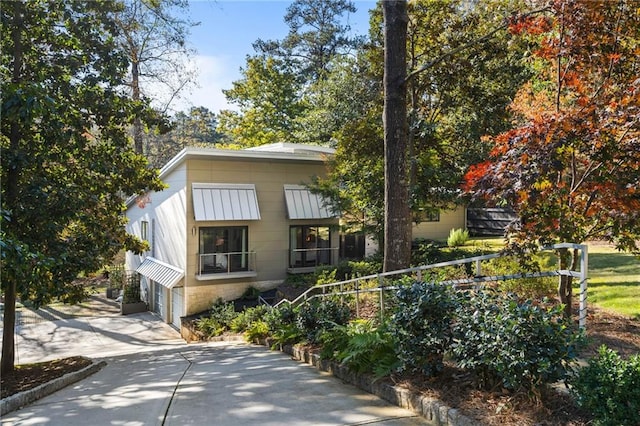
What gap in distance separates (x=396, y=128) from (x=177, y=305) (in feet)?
44.3

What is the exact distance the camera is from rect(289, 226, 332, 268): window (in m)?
18.6

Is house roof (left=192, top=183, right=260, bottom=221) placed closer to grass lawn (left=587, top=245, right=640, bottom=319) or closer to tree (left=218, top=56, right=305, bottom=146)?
grass lawn (left=587, top=245, right=640, bottom=319)

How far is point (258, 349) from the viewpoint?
935 cm

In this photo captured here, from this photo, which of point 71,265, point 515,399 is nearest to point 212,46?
point 71,265

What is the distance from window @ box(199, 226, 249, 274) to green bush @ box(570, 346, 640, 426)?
14625mm

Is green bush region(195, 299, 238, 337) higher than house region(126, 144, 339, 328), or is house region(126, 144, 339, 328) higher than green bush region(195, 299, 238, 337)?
house region(126, 144, 339, 328)

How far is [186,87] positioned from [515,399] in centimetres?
2486

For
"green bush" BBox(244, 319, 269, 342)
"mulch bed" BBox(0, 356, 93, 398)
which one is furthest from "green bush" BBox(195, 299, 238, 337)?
"mulch bed" BBox(0, 356, 93, 398)

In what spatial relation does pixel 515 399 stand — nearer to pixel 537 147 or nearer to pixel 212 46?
pixel 537 147

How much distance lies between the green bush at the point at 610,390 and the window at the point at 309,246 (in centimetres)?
1539

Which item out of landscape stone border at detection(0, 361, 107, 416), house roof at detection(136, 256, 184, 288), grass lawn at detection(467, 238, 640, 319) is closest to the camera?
landscape stone border at detection(0, 361, 107, 416)

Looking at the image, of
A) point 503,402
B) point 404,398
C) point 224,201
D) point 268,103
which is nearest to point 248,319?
point 224,201

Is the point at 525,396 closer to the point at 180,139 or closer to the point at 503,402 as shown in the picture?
the point at 503,402

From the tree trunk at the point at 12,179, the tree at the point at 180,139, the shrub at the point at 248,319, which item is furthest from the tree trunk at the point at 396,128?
the tree at the point at 180,139
